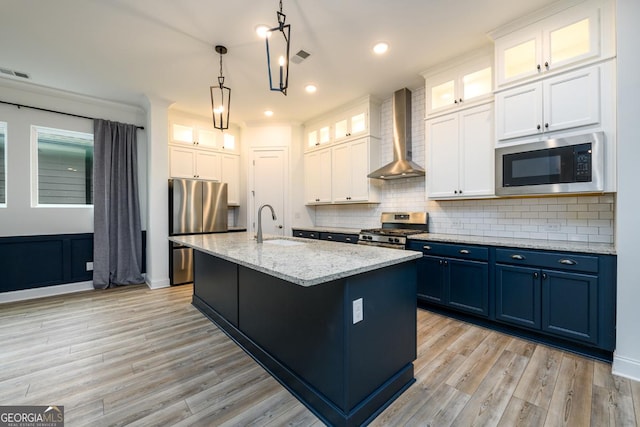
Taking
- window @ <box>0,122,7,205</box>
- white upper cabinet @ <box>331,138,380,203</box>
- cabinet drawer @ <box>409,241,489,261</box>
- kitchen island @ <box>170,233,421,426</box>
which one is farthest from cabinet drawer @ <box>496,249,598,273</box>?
window @ <box>0,122,7,205</box>

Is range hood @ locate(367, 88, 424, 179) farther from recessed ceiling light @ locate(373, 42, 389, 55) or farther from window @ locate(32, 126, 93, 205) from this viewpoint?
window @ locate(32, 126, 93, 205)

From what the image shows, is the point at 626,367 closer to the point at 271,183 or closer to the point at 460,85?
the point at 460,85

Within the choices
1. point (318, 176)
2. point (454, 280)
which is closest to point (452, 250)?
point (454, 280)

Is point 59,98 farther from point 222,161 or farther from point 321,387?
point 321,387

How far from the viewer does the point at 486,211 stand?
3271mm

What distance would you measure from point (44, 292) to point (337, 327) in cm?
469

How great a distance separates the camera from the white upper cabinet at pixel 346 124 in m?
4.29

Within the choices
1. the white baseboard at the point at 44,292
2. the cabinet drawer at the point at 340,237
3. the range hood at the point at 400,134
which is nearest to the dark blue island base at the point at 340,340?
the cabinet drawer at the point at 340,237

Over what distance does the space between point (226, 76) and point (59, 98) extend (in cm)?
269

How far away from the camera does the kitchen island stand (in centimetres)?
151

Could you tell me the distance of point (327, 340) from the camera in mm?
1608

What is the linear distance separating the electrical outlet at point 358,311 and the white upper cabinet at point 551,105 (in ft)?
7.76

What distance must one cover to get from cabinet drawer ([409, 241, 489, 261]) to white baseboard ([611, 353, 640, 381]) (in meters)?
1.09

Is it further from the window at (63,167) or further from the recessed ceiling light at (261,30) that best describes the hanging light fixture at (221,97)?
the window at (63,167)
